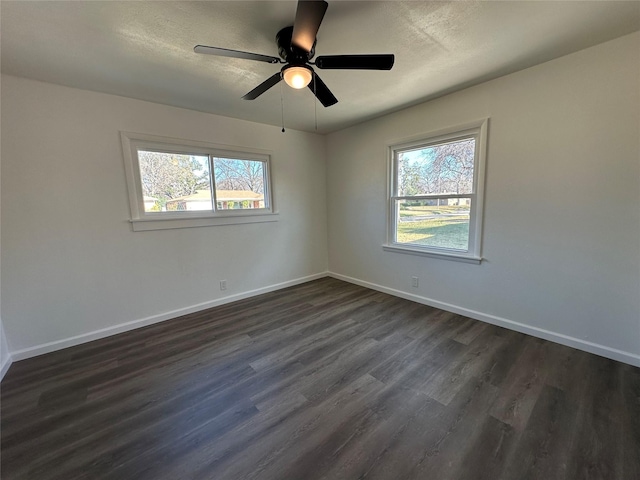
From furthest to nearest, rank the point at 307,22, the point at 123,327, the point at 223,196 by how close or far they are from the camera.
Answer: the point at 223,196
the point at 123,327
the point at 307,22

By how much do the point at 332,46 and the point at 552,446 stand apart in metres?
2.97

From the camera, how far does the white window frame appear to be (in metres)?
2.80

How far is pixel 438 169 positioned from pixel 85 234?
4.02m

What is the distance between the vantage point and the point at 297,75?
1.68 metres

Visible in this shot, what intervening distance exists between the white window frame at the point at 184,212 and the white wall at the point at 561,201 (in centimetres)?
233

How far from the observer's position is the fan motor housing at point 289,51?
165 centimetres

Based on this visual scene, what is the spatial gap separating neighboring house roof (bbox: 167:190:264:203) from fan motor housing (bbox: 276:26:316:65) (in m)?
2.10

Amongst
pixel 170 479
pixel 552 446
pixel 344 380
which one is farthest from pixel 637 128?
pixel 170 479

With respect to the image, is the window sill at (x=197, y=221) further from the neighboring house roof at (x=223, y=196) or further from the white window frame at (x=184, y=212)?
the neighboring house roof at (x=223, y=196)

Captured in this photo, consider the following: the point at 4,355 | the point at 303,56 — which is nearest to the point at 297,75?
the point at 303,56

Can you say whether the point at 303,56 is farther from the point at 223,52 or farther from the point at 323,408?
the point at 323,408

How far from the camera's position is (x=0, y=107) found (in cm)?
216

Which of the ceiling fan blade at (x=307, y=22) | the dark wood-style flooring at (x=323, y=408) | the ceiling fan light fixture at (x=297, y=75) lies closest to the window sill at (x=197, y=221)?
the dark wood-style flooring at (x=323, y=408)

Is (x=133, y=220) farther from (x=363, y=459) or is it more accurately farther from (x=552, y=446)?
(x=552, y=446)
